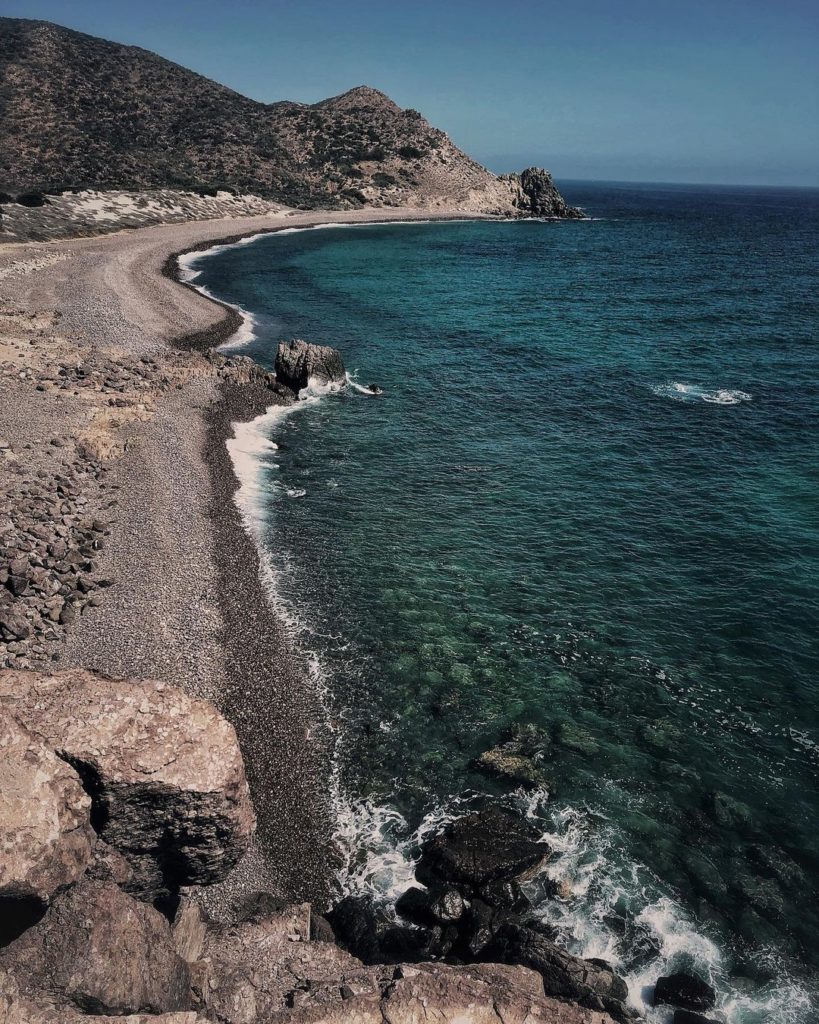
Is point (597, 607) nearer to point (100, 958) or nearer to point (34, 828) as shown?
point (100, 958)

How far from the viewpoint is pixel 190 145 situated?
163 metres

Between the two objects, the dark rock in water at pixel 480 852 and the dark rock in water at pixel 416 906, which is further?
the dark rock in water at pixel 480 852

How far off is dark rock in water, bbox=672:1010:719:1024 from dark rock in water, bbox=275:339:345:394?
46489 mm

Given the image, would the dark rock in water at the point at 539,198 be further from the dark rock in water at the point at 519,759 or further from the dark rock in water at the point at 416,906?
the dark rock in water at the point at 416,906

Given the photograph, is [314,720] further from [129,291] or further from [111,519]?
[129,291]

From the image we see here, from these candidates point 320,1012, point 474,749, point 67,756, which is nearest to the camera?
point 320,1012

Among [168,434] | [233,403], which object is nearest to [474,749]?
[168,434]

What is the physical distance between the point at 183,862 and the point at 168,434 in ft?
95.9

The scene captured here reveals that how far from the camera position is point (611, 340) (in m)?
68.8

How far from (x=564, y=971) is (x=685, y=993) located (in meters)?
3.06

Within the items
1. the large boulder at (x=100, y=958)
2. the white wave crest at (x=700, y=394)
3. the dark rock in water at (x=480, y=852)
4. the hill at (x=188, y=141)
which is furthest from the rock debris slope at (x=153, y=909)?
the hill at (x=188, y=141)

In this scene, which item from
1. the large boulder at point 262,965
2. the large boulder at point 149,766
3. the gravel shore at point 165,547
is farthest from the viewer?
the gravel shore at point 165,547

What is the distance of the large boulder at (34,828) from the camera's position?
12359 millimetres

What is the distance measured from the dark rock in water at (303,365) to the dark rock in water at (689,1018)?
46.5 m
